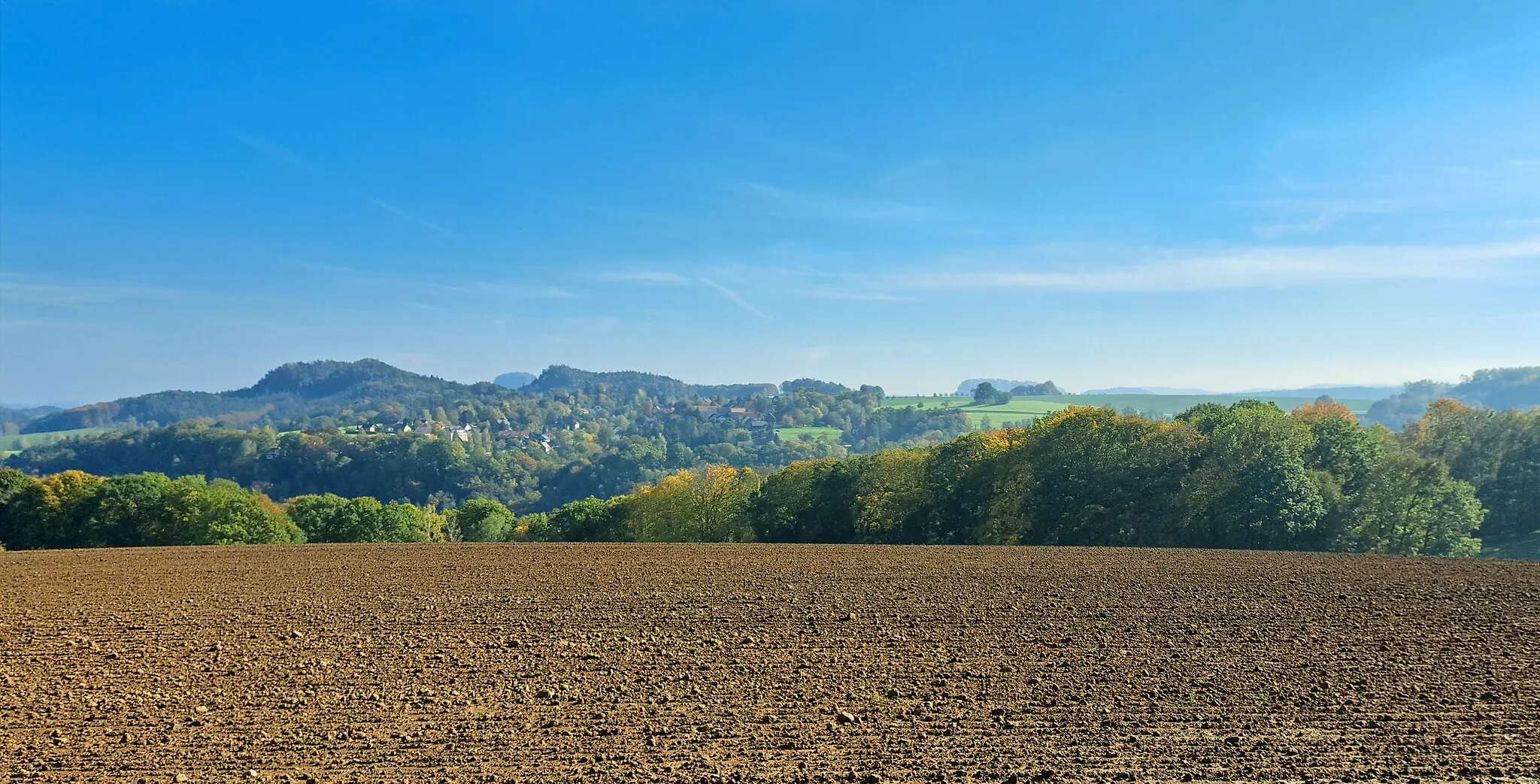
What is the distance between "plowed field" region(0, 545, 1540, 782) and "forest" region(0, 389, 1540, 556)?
32.4 feet

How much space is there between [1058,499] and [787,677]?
3112cm

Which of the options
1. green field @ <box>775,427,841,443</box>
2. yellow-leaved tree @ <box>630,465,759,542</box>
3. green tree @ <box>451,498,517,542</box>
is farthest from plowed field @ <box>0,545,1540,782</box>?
green field @ <box>775,427,841,443</box>

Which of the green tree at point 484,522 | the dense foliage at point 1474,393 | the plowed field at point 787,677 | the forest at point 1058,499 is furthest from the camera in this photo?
the dense foliage at point 1474,393

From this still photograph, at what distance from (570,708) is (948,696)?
7408 millimetres

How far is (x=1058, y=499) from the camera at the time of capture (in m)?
43.9

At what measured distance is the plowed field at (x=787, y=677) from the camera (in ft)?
43.2

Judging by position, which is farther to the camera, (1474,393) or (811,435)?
(811,435)

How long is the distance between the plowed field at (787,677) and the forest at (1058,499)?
9866mm

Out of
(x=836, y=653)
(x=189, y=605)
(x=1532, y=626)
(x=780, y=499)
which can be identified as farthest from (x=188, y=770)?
(x=780, y=499)

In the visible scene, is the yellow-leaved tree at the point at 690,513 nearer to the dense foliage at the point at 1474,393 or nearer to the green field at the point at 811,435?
the dense foliage at the point at 1474,393

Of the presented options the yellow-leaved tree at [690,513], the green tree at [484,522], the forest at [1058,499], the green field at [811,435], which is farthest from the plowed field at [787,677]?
the green field at [811,435]

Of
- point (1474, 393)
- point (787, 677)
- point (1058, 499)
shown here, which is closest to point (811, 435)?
point (1474, 393)

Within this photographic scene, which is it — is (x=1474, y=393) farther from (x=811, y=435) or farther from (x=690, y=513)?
(x=690, y=513)

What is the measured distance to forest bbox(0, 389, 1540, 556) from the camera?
38.3m
